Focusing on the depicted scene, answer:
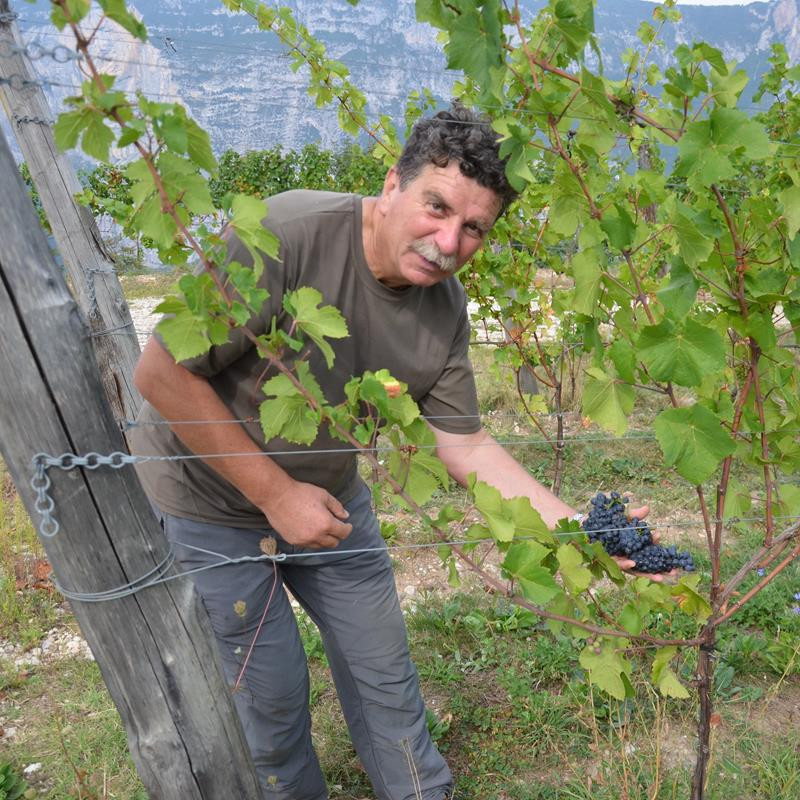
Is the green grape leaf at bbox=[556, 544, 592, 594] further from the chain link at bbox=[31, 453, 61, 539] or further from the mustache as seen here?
the chain link at bbox=[31, 453, 61, 539]

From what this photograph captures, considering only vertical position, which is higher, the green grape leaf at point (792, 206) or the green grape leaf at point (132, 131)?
the green grape leaf at point (132, 131)

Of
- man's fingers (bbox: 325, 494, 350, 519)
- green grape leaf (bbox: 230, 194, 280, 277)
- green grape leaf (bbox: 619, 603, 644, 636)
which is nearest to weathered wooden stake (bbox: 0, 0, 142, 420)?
man's fingers (bbox: 325, 494, 350, 519)

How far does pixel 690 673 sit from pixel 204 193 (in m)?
2.37

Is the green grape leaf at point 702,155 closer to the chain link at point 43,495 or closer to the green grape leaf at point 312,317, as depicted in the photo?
the green grape leaf at point 312,317

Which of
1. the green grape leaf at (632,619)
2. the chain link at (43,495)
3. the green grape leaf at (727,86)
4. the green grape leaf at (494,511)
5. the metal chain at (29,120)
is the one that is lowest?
the green grape leaf at (632,619)

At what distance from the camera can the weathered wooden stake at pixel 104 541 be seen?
4.02 feet

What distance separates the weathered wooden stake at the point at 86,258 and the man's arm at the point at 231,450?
1799 mm

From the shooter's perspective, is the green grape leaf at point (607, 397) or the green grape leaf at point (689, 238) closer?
the green grape leaf at point (689, 238)

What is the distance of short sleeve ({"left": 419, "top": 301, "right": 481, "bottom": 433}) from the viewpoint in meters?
2.14

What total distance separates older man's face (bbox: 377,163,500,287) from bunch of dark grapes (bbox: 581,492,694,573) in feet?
2.04

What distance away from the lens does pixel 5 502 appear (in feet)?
15.3

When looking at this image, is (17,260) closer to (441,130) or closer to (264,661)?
(441,130)

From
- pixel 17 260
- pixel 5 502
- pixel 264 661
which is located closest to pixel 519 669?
pixel 264 661

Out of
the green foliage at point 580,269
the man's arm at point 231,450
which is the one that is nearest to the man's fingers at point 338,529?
the man's arm at point 231,450
